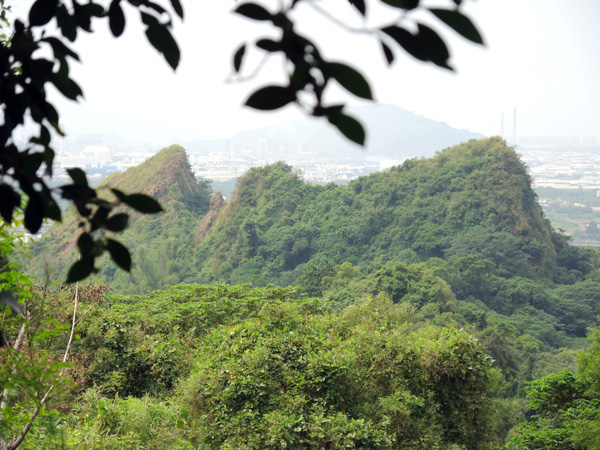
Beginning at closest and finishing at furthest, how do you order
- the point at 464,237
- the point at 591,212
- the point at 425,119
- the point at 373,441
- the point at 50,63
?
the point at 50,63 < the point at 373,441 < the point at 464,237 < the point at 591,212 < the point at 425,119

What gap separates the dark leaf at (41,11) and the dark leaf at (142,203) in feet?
0.95

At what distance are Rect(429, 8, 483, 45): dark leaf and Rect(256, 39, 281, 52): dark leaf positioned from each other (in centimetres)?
15

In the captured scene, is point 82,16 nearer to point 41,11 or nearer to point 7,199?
point 41,11

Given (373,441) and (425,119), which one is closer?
(373,441)

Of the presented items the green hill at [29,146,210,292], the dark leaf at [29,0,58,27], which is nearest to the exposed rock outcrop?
the green hill at [29,146,210,292]

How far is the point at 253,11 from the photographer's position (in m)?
0.48

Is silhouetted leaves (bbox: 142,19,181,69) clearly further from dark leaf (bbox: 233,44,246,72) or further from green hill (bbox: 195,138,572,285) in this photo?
green hill (bbox: 195,138,572,285)

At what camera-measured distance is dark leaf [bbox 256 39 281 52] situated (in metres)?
0.46

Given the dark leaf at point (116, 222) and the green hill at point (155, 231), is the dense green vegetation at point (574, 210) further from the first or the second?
the dark leaf at point (116, 222)

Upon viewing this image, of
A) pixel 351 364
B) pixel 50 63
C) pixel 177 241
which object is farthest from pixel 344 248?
pixel 50 63

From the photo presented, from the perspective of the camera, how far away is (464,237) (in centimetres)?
2164

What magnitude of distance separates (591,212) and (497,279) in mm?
22598

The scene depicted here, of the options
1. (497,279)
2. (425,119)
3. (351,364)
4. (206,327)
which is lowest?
(497,279)

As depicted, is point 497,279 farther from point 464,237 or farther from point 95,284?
point 95,284
